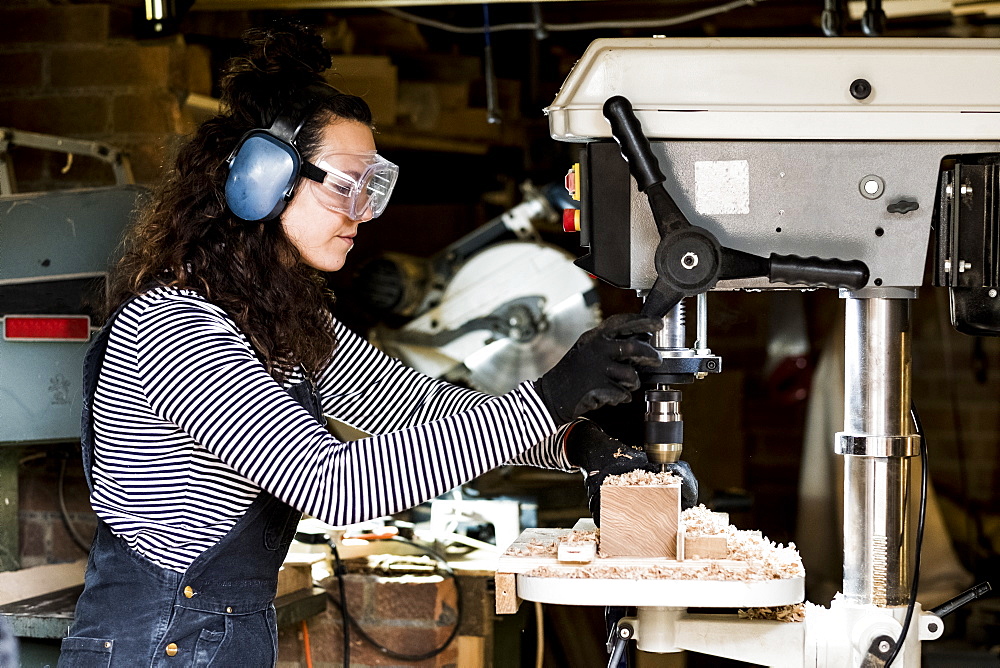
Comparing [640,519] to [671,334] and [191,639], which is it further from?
[191,639]

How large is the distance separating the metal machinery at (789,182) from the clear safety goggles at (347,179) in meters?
0.33

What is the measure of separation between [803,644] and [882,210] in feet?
1.95

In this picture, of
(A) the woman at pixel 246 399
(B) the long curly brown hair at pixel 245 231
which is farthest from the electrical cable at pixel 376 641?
(B) the long curly brown hair at pixel 245 231

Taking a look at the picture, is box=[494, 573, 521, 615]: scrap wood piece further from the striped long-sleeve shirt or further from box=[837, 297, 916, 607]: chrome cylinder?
box=[837, 297, 916, 607]: chrome cylinder

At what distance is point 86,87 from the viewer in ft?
8.37

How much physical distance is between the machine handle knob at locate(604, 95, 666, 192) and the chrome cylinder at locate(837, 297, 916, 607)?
1.19ft

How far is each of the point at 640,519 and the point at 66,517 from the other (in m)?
1.64

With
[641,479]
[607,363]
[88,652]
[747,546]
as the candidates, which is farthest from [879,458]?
[88,652]

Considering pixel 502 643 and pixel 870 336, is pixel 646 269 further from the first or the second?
pixel 502 643

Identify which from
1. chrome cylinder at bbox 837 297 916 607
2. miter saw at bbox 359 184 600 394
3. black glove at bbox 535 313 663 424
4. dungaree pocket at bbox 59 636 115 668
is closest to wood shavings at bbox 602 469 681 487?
black glove at bbox 535 313 663 424

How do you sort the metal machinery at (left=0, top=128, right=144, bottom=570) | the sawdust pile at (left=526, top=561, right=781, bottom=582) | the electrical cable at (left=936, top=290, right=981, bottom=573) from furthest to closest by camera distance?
1. the electrical cable at (left=936, top=290, right=981, bottom=573)
2. the metal machinery at (left=0, top=128, right=144, bottom=570)
3. the sawdust pile at (left=526, top=561, right=781, bottom=582)

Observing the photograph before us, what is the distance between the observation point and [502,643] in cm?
242

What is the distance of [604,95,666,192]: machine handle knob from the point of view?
51.0 inches

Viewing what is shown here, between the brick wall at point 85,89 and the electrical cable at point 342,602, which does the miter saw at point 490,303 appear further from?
the brick wall at point 85,89
